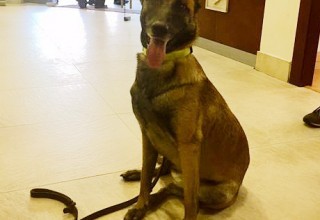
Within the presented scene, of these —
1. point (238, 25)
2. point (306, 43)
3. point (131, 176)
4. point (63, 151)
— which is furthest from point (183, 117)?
point (238, 25)

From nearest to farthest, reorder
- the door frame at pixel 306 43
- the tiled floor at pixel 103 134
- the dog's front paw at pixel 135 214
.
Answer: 1. the dog's front paw at pixel 135 214
2. the tiled floor at pixel 103 134
3. the door frame at pixel 306 43

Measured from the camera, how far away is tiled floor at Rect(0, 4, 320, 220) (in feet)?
5.21

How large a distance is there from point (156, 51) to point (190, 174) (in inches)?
16.1

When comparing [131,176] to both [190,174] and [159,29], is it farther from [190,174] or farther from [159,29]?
[159,29]

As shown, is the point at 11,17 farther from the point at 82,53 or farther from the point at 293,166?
the point at 293,166

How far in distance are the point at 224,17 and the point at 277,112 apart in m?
1.57

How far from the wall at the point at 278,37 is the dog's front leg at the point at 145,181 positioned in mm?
1952

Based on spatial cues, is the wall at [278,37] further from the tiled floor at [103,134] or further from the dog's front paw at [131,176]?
the dog's front paw at [131,176]

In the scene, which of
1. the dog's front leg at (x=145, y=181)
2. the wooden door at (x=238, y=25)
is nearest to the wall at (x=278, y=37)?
Result: the wooden door at (x=238, y=25)

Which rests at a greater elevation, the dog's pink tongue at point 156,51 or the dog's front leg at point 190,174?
the dog's pink tongue at point 156,51

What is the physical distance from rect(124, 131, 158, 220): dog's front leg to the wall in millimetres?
1952

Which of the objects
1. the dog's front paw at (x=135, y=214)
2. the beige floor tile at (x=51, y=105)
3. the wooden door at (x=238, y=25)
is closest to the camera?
the dog's front paw at (x=135, y=214)

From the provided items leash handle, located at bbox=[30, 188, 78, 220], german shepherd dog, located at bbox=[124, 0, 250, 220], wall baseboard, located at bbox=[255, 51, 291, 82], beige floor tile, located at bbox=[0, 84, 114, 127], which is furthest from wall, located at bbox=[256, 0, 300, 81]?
leash handle, located at bbox=[30, 188, 78, 220]

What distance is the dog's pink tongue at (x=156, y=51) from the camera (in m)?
1.16
